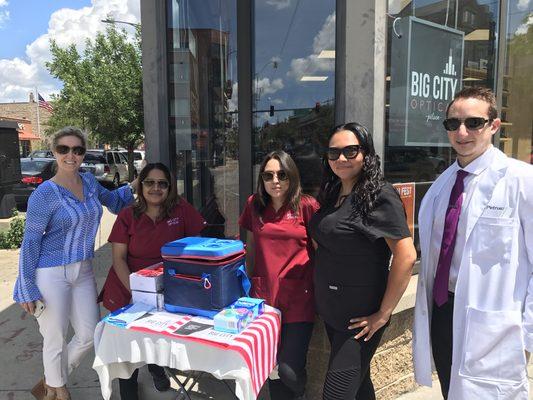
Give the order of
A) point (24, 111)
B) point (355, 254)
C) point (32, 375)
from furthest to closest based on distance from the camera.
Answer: point (24, 111), point (32, 375), point (355, 254)

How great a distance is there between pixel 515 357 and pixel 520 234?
0.53m

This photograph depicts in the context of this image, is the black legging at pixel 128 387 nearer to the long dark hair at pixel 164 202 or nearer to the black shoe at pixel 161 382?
the black shoe at pixel 161 382

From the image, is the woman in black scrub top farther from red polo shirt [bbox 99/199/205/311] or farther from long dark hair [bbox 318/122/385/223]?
red polo shirt [bbox 99/199/205/311]

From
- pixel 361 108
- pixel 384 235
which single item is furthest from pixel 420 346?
pixel 361 108

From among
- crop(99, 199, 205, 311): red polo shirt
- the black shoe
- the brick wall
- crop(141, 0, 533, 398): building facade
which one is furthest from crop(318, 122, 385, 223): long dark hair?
the brick wall

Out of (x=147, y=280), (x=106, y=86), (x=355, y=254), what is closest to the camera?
(x=355, y=254)

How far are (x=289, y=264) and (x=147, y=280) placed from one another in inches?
32.6

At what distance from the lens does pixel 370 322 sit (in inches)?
84.9

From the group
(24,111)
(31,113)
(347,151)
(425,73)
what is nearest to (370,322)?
(347,151)

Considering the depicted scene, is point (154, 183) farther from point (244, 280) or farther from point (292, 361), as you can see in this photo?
point (292, 361)

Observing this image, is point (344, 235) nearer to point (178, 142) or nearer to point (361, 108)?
point (361, 108)

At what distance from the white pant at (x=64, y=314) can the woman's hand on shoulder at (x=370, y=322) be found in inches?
72.2

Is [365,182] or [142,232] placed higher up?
[365,182]

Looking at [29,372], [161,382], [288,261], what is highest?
[288,261]
